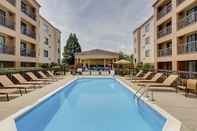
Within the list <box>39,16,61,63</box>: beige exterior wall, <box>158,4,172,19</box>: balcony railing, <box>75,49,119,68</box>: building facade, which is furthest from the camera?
<box>75,49,119,68</box>: building facade

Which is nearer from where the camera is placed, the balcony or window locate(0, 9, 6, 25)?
window locate(0, 9, 6, 25)

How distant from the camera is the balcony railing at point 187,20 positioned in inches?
834

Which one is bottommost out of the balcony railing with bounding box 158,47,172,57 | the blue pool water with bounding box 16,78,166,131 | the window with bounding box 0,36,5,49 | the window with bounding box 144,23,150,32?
the blue pool water with bounding box 16,78,166,131

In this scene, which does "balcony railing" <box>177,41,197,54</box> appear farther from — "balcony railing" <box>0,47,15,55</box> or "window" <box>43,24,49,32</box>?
"window" <box>43,24,49,32</box>

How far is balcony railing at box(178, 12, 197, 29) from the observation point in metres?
21.2

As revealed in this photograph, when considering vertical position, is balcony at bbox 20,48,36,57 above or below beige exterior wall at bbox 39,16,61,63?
below

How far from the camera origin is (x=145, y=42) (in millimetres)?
43594

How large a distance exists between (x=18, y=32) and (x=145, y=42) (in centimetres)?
2349

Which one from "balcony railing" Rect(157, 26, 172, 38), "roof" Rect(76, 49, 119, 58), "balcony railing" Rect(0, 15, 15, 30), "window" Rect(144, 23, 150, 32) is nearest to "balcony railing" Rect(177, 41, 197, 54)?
"balcony railing" Rect(157, 26, 172, 38)

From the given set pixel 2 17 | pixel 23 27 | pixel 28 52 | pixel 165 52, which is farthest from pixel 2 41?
pixel 165 52

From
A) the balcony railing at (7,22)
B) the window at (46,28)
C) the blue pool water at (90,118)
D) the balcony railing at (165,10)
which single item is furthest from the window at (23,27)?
the blue pool water at (90,118)

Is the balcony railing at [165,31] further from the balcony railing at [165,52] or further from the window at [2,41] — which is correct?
the window at [2,41]

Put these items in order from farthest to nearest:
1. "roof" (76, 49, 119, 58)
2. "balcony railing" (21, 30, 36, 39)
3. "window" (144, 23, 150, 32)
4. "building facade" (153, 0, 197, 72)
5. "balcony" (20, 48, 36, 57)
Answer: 1. "roof" (76, 49, 119, 58)
2. "window" (144, 23, 150, 32)
3. "balcony railing" (21, 30, 36, 39)
4. "balcony" (20, 48, 36, 57)
5. "building facade" (153, 0, 197, 72)

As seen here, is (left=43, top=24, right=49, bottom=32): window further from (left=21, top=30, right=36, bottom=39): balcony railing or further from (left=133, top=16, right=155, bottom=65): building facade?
(left=133, top=16, right=155, bottom=65): building facade
